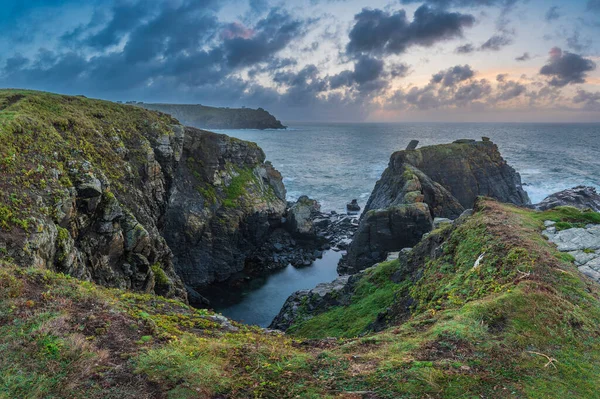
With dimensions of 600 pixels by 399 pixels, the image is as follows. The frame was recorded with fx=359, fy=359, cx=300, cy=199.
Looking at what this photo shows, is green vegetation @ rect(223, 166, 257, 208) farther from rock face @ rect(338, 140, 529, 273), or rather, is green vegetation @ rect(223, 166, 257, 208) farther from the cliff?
rock face @ rect(338, 140, 529, 273)

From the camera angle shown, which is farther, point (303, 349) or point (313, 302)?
point (313, 302)

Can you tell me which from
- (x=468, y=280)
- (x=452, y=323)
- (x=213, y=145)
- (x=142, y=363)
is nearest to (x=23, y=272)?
(x=142, y=363)

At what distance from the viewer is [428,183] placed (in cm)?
5334

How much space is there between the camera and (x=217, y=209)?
157ft

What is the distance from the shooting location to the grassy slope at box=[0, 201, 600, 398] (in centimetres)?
861

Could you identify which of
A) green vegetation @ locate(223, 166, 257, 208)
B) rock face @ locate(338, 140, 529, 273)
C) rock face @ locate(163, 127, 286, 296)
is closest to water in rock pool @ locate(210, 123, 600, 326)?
rock face @ locate(163, 127, 286, 296)

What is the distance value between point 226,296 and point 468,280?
30.7 meters

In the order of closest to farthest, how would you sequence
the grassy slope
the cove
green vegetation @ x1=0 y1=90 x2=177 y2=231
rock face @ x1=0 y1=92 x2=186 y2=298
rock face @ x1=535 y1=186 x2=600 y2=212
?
the grassy slope < rock face @ x1=0 y1=92 x2=186 y2=298 < green vegetation @ x1=0 y1=90 x2=177 y2=231 < the cove < rock face @ x1=535 y1=186 x2=600 y2=212

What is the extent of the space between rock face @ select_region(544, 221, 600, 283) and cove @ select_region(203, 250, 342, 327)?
25.2 meters

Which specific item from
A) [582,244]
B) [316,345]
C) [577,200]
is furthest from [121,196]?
[577,200]

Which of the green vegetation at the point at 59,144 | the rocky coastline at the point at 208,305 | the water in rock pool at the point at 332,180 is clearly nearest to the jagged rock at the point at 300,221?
the water in rock pool at the point at 332,180

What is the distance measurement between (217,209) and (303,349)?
125 ft

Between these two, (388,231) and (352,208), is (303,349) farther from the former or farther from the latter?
(352,208)

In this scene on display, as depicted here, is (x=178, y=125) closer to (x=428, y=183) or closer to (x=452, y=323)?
(x=428, y=183)
